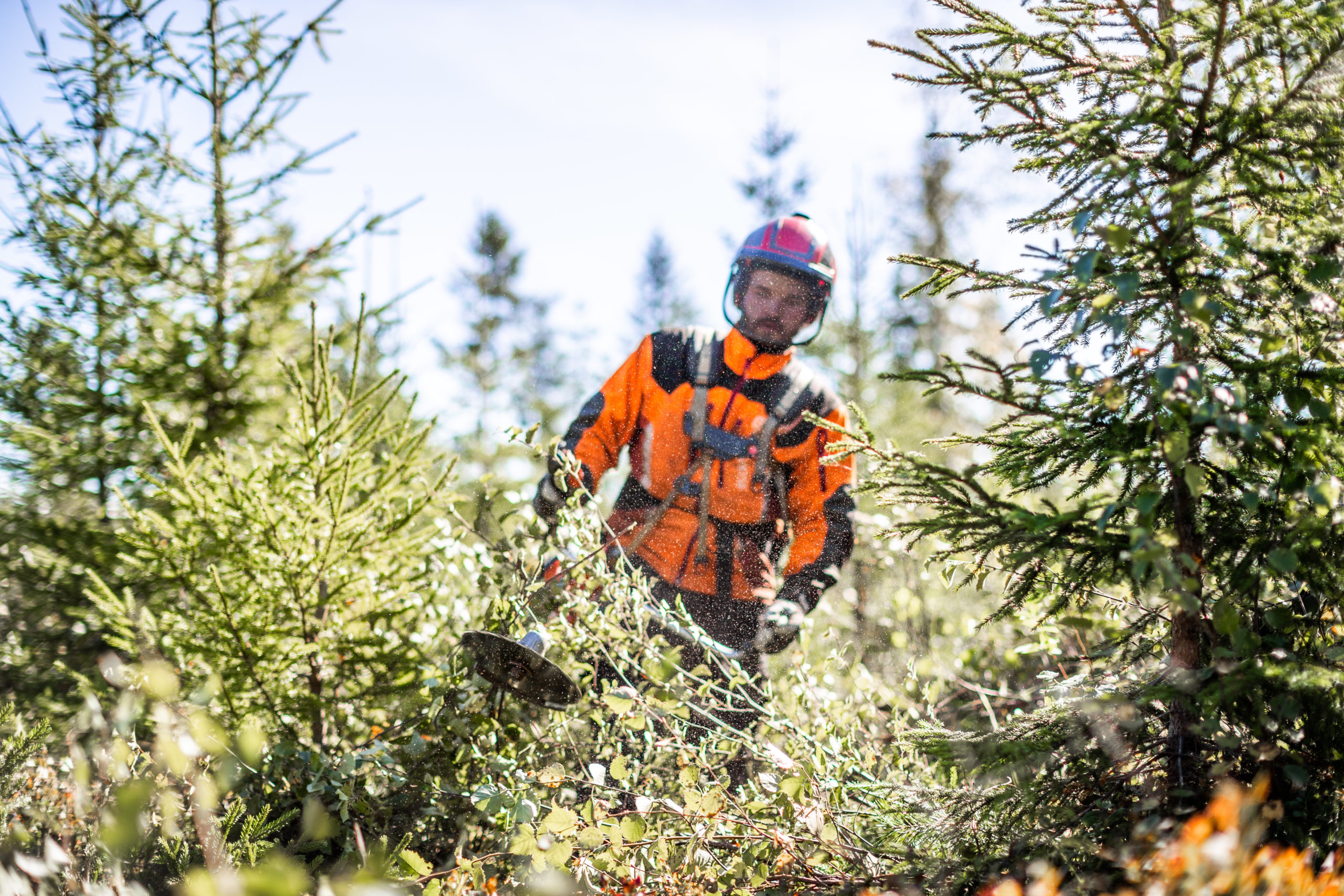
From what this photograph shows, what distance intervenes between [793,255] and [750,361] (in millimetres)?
537

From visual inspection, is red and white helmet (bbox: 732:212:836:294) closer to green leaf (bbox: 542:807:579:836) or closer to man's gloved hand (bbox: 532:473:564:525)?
man's gloved hand (bbox: 532:473:564:525)

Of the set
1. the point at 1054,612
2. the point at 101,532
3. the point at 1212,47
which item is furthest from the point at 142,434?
the point at 1212,47

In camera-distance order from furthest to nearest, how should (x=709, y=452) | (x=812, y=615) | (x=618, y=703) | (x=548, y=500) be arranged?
(x=812, y=615) < (x=709, y=452) < (x=548, y=500) < (x=618, y=703)

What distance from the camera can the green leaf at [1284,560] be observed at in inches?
57.2

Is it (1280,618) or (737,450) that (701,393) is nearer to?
(737,450)

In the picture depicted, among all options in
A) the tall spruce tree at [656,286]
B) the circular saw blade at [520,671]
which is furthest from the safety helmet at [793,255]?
the tall spruce tree at [656,286]

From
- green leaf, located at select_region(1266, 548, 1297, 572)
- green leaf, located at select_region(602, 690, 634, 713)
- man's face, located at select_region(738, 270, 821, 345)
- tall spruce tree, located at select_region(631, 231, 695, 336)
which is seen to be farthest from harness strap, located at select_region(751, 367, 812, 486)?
tall spruce tree, located at select_region(631, 231, 695, 336)

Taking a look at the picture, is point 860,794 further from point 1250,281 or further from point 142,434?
point 142,434

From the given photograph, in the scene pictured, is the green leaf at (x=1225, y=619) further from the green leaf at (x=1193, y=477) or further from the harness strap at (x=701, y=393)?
the harness strap at (x=701, y=393)

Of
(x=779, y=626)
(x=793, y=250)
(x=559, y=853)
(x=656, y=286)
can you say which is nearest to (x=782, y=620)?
(x=779, y=626)

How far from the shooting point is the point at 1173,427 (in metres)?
1.65

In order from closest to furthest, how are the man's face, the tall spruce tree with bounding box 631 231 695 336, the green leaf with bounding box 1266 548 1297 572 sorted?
the green leaf with bounding box 1266 548 1297 572
the man's face
the tall spruce tree with bounding box 631 231 695 336

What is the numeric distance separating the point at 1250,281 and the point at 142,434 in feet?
16.2

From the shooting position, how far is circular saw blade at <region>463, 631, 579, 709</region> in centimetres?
234
